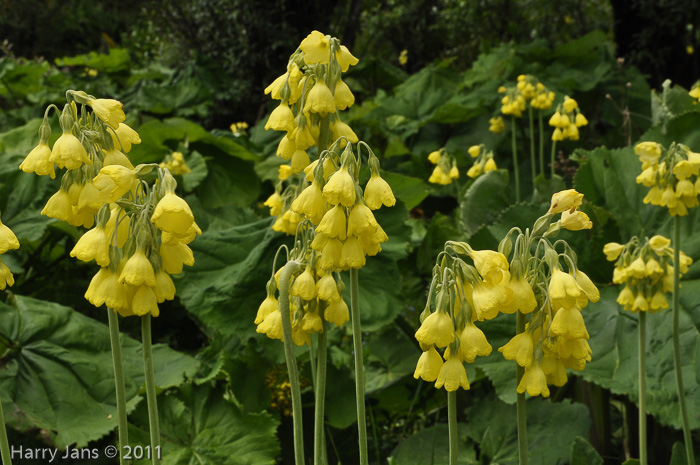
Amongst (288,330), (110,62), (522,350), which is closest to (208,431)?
(288,330)

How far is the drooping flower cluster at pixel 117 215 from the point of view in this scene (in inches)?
48.7

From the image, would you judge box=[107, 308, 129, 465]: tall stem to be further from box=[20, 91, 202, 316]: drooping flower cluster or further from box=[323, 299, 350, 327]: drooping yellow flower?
box=[323, 299, 350, 327]: drooping yellow flower

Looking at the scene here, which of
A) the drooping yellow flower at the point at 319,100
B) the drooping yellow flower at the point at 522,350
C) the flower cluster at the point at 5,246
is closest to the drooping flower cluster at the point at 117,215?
the flower cluster at the point at 5,246

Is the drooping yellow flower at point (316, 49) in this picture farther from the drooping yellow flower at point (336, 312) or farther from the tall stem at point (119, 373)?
the tall stem at point (119, 373)

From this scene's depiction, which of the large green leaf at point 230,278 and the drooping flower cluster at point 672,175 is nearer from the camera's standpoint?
the drooping flower cluster at point 672,175

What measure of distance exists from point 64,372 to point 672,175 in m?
2.05

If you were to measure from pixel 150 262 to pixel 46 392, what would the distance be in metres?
1.25

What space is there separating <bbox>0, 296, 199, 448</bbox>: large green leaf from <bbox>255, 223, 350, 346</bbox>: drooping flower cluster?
3.13ft

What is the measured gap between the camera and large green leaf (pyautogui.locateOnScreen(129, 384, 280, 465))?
7.11ft

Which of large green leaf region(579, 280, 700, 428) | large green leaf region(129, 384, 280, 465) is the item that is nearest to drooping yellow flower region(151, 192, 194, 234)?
large green leaf region(129, 384, 280, 465)

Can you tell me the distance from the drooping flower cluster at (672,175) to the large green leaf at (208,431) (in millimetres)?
1404

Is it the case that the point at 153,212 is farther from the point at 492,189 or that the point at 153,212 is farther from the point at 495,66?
the point at 495,66

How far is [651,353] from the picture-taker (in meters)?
2.50

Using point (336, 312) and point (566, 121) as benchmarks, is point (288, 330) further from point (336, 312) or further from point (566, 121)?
point (566, 121)
